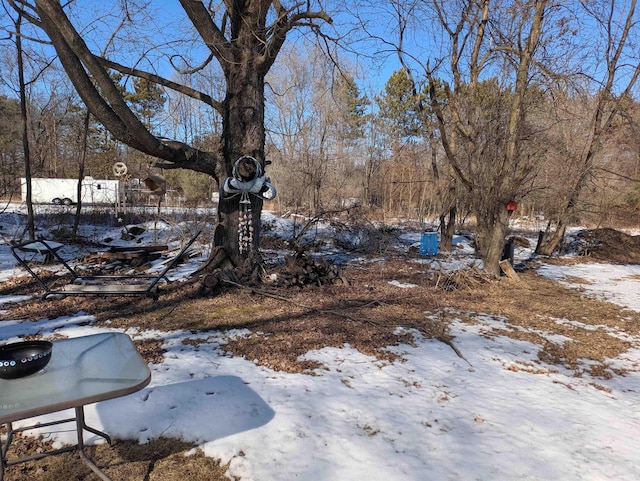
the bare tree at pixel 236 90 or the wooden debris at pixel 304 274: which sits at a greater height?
the bare tree at pixel 236 90

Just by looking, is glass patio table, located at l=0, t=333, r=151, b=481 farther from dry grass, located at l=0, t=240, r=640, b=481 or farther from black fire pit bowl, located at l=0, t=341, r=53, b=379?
dry grass, located at l=0, t=240, r=640, b=481

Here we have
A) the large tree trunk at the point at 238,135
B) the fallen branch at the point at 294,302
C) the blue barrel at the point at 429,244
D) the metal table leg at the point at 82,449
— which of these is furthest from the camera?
the blue barrel at the point at 429,244

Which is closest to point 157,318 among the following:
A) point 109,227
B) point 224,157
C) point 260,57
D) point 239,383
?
point 239,383

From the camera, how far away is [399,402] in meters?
3.11

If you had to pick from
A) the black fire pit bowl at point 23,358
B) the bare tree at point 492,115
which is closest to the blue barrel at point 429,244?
the bare tree at point 492,115

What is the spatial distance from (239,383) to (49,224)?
1301cm

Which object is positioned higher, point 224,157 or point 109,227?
point 224,157

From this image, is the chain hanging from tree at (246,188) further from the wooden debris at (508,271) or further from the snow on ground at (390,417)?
the wooden debris at (508,271)

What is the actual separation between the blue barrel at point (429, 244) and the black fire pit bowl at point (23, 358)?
10.7m

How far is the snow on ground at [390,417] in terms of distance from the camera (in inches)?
93.7

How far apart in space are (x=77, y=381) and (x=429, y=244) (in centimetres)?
1093

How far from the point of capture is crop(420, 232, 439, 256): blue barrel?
11688 millimetres

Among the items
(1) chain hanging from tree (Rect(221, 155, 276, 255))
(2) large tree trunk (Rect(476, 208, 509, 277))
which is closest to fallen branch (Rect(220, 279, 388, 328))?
(1) chain hanging from tree (Rect(221, 155, 276, 255))

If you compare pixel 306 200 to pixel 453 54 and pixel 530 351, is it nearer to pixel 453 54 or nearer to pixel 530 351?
pixel 453 54
